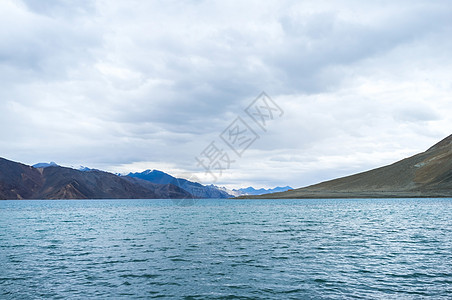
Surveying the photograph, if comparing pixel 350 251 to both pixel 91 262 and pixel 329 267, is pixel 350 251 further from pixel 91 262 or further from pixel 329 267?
pixel 91 262

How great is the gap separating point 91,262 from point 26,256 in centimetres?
831

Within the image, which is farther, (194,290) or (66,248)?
(66,248)

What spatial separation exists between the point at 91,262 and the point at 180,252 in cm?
854

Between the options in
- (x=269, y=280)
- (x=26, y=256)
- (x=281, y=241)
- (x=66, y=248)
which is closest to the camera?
(x=269, y=280)

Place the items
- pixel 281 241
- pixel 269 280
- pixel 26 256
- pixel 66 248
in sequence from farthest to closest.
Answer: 1. pixel 281 241
2. pixel 66 248
3. pixel 26 256
4. pixel 269 280

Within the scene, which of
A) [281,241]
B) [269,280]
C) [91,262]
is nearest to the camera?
[269,280]

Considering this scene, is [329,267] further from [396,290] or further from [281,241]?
[281,241]

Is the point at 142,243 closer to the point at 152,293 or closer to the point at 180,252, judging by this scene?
the point at 180,252

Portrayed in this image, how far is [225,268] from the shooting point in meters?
26.6

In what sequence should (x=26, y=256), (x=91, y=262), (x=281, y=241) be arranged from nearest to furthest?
(x=91, y=262), (x=26, y=256), (x=281, y=241)

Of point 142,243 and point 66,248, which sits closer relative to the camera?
point 66,248

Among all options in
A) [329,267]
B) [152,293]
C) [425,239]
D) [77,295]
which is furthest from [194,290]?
[425,239]

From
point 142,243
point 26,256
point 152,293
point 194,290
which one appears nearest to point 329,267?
point 194,290

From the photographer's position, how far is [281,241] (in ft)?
133
